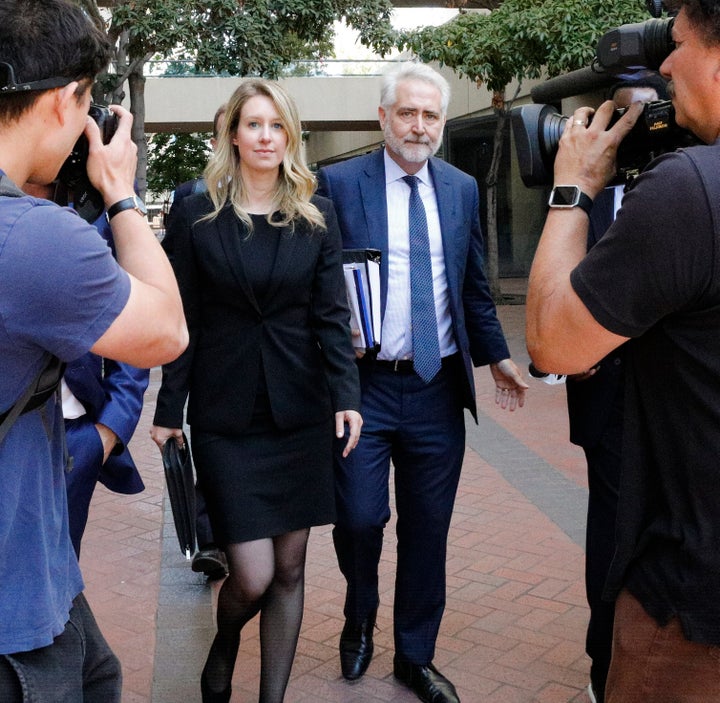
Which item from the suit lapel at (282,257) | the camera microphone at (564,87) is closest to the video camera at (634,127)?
the suit lapel at (282,257)

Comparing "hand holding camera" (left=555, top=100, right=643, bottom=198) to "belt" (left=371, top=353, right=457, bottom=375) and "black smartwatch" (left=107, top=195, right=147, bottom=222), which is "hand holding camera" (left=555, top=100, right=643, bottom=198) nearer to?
"black smartwatch" (left=107, top=195, right=147, bottom=222)

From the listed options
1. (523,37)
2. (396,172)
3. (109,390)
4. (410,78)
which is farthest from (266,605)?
(523,37)

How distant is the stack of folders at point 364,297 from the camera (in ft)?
11.9

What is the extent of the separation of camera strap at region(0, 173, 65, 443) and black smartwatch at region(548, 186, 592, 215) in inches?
39.4

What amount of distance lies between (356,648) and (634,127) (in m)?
2.43

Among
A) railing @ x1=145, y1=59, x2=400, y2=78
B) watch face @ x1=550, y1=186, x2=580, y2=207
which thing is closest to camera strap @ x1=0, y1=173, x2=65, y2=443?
watch face @ x1=550, y1=186, x2=580, y2=207

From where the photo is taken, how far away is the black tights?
3244 mm

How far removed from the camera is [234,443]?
3326 millimetres

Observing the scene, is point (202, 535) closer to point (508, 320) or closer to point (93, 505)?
point (93, 505)

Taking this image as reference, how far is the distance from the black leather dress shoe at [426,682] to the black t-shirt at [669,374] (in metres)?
1.78

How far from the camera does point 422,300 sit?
3.71m

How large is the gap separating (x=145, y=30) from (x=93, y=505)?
353 inches

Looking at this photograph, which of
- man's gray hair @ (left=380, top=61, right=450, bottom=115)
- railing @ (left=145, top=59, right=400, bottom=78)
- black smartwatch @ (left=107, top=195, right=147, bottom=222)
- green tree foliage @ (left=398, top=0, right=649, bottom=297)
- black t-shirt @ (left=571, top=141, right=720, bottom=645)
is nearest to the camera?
black t-shirt @ (left=571, top=141, right=720, bottom=645)

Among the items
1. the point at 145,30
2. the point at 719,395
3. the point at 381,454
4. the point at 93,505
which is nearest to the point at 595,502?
the point at 381,454
